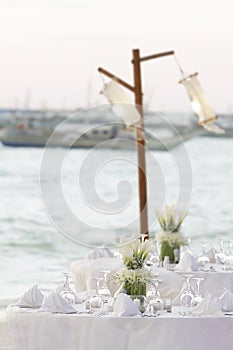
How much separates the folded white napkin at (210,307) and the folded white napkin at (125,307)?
1.09 feet

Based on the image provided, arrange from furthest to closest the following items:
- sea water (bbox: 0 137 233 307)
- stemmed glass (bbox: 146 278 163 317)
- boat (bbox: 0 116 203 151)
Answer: boat (bbox: 0 116 203 151) → sea water (bbox: 0 137 233 307) → stemmed glass (bbox: 146 278 163 317)

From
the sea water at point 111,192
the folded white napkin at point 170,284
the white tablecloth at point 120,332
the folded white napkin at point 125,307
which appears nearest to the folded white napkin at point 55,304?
the white tablecloth at point 120,332

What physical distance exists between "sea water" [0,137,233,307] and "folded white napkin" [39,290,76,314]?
11166 mm

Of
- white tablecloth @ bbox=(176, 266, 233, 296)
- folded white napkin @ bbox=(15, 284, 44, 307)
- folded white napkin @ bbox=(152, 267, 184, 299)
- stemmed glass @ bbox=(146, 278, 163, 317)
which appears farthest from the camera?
white tablecloth @ bbox=(176, 266, 233, 296)

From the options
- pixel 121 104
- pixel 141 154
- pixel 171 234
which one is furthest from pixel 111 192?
pixel 171 234

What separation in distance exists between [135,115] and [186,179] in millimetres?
9686

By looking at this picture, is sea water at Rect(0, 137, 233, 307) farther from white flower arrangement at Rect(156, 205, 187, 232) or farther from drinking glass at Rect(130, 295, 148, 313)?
drinking glass at Rect(130, 295, 148, 313)

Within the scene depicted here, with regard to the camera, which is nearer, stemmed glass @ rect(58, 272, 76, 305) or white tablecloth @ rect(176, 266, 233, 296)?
stemmed glass @ rect(58, 272, 76, 305)

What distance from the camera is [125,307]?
6.20 metres

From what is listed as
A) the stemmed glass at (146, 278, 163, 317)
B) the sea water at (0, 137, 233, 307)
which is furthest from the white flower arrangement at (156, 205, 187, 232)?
the sea water at (0, 137, 233, 307)

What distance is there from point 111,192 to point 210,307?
45.2ft

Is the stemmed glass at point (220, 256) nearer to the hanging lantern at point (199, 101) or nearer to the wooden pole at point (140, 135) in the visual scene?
the wooden pole at point (140, 135)

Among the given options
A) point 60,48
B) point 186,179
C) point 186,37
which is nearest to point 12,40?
point 60,48

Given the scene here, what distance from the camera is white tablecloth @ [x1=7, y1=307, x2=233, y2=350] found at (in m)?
6.14
